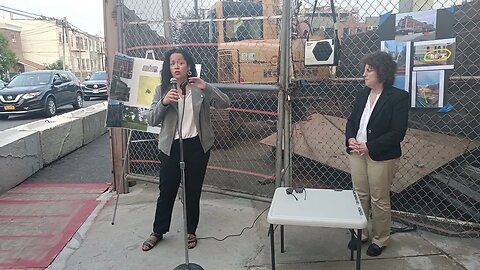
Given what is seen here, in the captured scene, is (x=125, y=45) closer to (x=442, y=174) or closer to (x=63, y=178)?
(x=63, y=178)

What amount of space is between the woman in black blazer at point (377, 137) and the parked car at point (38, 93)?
1254cm

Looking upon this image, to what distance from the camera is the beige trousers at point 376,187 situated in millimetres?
3096

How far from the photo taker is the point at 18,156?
5527mm

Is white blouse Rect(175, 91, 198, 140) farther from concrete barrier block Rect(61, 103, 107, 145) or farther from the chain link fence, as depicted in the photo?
concrete barrier block Rect(61, 103, 107, 145)

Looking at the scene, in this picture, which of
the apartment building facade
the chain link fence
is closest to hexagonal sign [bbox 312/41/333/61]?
the chain link fence

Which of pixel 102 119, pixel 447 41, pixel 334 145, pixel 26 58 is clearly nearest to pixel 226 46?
pixel 334 145

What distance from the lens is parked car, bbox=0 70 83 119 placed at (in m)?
12.8

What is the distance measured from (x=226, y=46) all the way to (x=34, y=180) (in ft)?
12.3

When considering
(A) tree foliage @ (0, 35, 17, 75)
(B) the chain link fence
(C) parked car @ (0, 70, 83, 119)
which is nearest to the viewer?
(B) the chain link fence

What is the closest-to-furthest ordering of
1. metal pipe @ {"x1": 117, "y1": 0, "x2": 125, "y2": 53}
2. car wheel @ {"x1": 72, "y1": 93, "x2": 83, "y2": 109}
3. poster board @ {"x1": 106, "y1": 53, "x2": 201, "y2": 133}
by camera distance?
poster board @ {"x1": 106, "y1": 53, "x2": 201, "y2": 133}
metal pipe @ {"x1": 117, "y1": 0, "x2": 125, "y2": 53}
car wheel @ {"x1": 72, "y1": 93, "x2": 83, "y2": 109}

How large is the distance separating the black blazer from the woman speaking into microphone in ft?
4.08

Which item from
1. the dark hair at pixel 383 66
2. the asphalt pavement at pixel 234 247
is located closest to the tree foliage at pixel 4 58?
the asphalt pavement at pixel 234 247

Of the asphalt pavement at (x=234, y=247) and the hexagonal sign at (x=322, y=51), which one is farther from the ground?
the hexagonal sign at (x=322, y=51)

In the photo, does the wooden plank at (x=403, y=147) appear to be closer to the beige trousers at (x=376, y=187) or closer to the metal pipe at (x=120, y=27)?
the beige trousers at (x=376, y=187)
